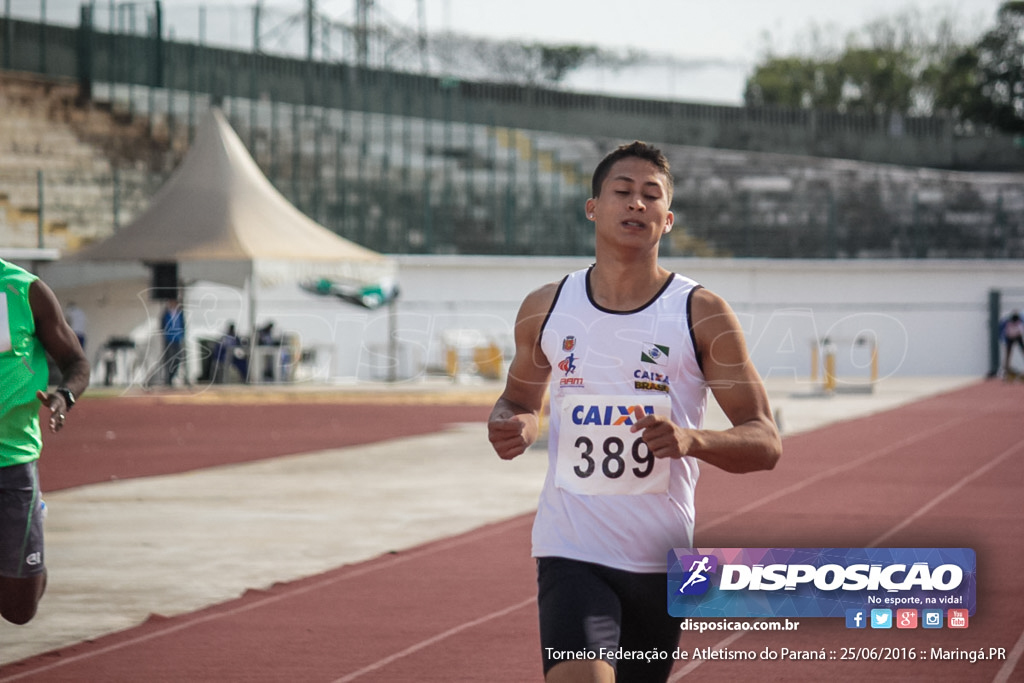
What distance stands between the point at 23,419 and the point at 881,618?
11.9 ft

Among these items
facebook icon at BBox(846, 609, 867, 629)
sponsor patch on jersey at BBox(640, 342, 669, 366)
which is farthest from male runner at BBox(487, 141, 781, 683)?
facebook icon at BBox(846, 609, 867, 629)

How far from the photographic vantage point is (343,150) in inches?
1635

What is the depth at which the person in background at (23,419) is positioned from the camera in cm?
616

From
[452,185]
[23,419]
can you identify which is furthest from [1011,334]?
[23,419]

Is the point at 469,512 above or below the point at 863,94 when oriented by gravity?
below

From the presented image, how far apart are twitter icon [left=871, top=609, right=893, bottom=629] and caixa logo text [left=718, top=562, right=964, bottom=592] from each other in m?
0.11

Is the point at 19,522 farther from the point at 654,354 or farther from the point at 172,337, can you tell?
the point at 172,337

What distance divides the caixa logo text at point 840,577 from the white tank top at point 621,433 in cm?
22

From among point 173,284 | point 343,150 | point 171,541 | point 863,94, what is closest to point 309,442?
point 171,541

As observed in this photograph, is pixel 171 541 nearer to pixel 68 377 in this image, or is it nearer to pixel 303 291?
pixel 68 377

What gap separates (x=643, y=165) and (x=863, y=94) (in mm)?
70211

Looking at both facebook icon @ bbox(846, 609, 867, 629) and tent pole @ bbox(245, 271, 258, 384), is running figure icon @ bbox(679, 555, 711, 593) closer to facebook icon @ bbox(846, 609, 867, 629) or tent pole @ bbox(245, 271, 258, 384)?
facebook icon @ bbox(846, 609, 867, 629)

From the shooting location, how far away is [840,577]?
403cm

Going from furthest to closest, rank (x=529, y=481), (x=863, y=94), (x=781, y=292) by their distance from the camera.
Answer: (x=863, y=94) → (x=781, y=292) → (x=529, y=481)
